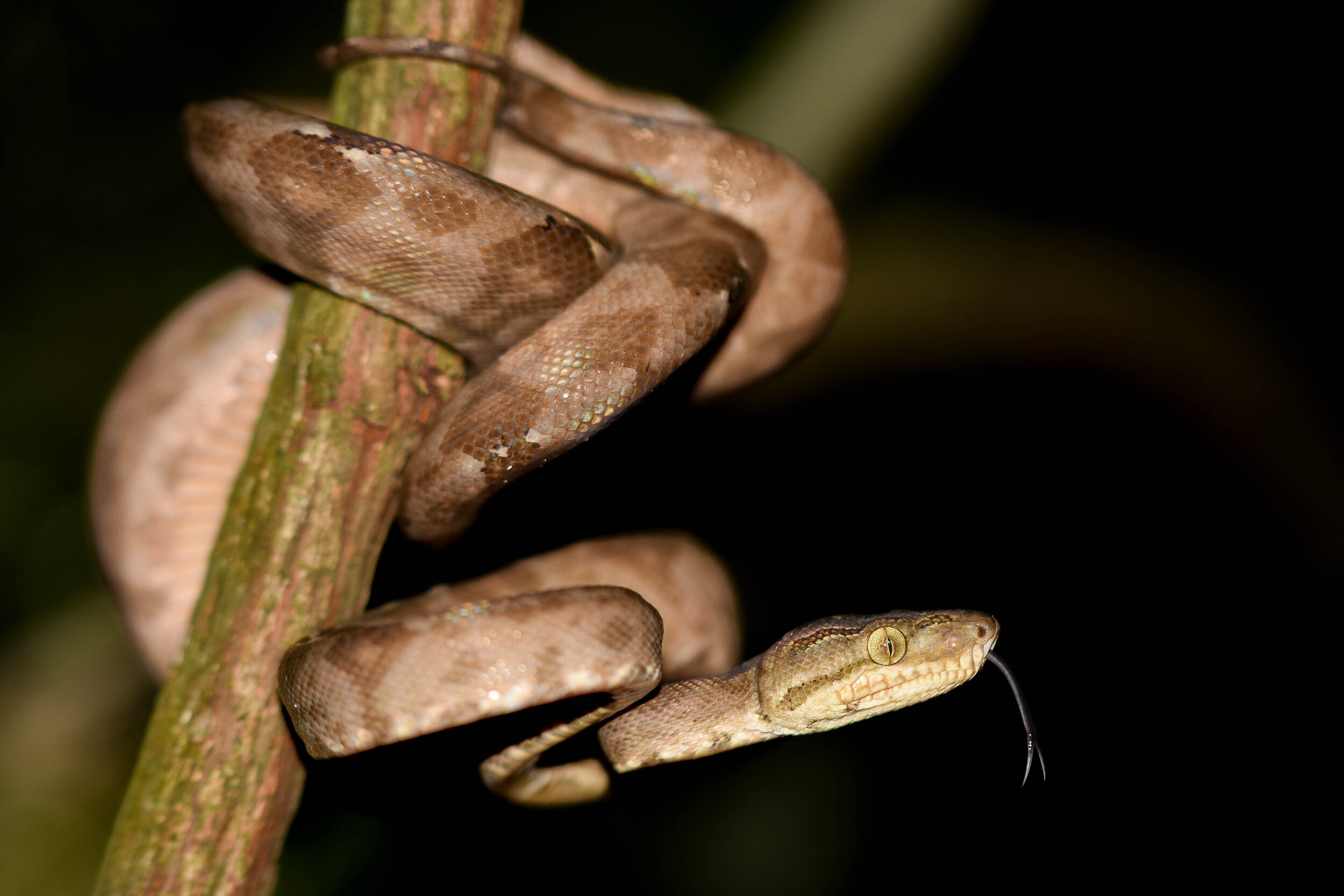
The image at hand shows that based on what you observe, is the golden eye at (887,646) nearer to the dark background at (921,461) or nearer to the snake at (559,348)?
the snake at (559,348)

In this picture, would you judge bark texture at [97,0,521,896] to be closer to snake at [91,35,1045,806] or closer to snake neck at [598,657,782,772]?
snake at [91,35,1045,806]

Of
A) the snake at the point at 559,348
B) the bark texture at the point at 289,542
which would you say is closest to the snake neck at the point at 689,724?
the snake at the point at 559,348

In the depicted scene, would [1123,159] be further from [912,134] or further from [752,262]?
[752,262]

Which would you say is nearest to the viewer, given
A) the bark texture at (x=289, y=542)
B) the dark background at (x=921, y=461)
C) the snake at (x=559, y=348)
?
the snake at (x=559, y=348)

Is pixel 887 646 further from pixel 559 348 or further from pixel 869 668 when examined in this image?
pixel 559 348

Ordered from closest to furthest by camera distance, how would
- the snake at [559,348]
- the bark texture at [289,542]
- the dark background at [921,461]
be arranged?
the snake at [559,348] < the bark texture at [289,542] < the dark background at [921,461]

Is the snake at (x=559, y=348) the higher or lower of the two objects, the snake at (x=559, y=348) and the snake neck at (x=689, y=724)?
the higher

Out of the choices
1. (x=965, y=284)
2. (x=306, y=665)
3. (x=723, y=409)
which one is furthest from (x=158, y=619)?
(x=965, y=284)
